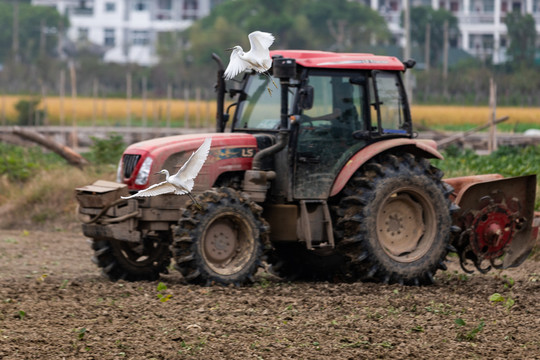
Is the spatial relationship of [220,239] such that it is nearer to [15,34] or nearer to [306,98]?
[306,98]

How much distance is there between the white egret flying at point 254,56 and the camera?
27.7 ft

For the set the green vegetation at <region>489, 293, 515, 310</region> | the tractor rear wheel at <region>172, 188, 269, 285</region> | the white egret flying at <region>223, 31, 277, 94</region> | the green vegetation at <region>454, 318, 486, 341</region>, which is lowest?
the green vegetation at <region>489, 293, 515, 310</region>

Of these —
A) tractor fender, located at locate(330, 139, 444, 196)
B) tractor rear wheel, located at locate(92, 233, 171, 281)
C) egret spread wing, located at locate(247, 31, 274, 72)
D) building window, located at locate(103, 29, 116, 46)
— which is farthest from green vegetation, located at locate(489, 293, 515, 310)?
building window, located at locate(103, 29, 116, 46)

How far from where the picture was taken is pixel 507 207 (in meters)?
10.7

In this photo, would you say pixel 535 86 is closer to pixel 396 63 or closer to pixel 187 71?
pixel 187 71

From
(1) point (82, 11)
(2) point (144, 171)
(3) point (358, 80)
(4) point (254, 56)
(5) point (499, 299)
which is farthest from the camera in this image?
(1) point (82, 11)

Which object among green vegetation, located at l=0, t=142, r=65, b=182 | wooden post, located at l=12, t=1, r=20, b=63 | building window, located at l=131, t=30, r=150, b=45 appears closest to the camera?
green vegetation, located at l=0, t=142, r=65, b=182

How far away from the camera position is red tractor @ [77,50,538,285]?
9656 millimetres

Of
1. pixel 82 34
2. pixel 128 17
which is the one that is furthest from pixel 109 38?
pixel 82 34

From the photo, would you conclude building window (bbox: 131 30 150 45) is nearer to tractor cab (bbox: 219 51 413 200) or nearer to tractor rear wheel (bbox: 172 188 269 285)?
tractor cab (bbox: 219 51 413 200)

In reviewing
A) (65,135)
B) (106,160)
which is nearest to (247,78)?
(106,160)

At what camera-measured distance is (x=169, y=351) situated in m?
6.77

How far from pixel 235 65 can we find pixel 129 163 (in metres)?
1.92

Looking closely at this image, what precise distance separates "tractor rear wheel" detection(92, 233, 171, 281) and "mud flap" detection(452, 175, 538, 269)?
10.1ft
